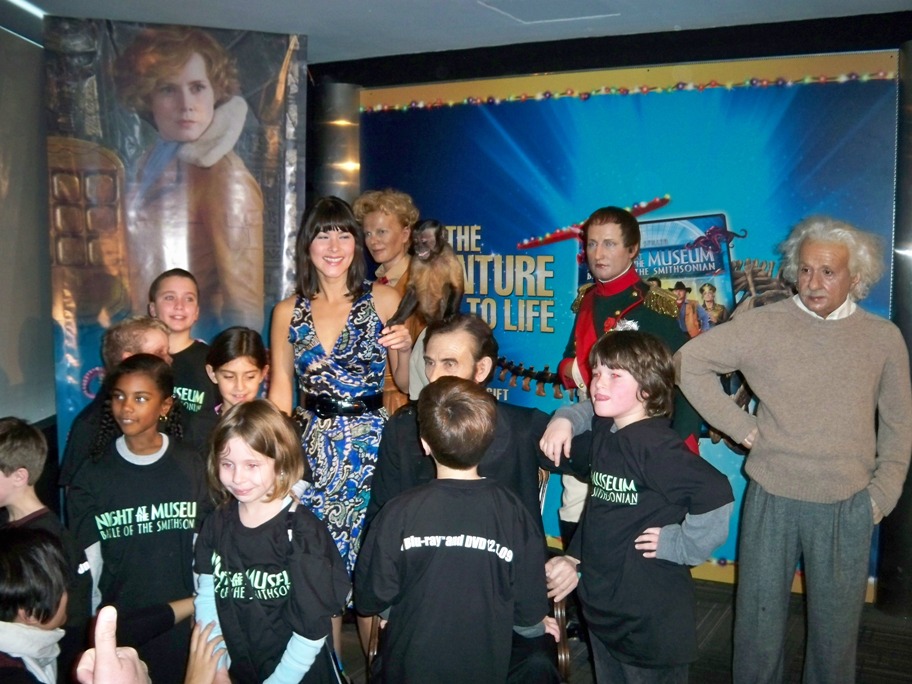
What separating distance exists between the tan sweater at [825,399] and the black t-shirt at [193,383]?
1977 mm

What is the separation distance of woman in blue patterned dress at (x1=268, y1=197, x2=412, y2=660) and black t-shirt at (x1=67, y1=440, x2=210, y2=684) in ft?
1.53

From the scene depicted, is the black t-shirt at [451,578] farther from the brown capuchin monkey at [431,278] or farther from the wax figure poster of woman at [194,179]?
the wax figure poster of woman at [194,179]

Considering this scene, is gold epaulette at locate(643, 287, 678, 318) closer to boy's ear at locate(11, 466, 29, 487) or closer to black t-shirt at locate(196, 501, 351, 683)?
black t-shirt at locate(196, 501, 351, 683)

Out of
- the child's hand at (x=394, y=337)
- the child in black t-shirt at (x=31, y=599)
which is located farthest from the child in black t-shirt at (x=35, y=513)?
the child's hand at (x=394, y=337)

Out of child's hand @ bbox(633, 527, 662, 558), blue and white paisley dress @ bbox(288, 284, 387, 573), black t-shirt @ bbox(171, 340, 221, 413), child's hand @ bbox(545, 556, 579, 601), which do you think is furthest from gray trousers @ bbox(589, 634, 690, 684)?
black t-shirt @ bbox(171, 340, 221, 413)

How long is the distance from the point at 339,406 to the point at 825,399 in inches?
64.4

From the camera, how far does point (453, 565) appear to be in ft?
6.96

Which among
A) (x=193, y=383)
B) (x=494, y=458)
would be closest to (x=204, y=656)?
(x=494, y=458)

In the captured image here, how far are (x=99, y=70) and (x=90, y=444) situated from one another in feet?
7.63

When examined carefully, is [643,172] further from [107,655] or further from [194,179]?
[107,655]

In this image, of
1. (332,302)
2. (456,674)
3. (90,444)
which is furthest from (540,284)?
(456,674)

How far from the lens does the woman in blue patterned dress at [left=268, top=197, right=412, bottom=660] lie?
124 inches

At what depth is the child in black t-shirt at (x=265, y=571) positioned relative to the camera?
2.24 meters

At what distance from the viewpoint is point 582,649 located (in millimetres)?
3799
